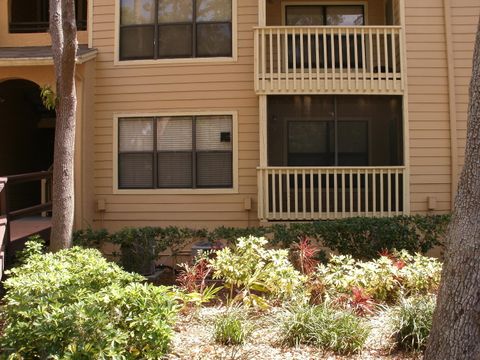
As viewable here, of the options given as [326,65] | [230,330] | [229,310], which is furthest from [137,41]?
[230,330]

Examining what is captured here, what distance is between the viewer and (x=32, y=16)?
39.1ft

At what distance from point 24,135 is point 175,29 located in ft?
17.6

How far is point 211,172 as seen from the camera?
10102mm

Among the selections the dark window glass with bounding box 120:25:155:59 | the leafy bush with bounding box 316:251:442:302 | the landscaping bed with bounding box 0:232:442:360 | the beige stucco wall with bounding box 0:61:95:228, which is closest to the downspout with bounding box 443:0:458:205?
the landscaping bed with bounding box 0:232:442:360

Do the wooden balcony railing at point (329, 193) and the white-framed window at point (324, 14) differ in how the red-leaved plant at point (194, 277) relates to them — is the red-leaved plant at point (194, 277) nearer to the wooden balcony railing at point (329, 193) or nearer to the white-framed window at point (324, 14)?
the wooden balcony railing at point (329, 193)

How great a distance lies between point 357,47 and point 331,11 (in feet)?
5.06

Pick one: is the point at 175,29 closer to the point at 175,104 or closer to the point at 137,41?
the point at 137,41

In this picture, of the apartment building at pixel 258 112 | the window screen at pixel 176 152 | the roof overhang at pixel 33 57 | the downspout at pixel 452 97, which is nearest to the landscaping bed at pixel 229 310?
the apartment building at pixel 258 112

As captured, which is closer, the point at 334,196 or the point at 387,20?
the point at 334,196

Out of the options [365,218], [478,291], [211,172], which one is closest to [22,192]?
[211,172]

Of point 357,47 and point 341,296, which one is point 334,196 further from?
point 341,296

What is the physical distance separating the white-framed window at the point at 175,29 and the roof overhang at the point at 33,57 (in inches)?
30.8

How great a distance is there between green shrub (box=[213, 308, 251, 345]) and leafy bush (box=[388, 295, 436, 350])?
153 cm

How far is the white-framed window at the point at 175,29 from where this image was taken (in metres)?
10.2
